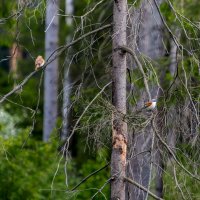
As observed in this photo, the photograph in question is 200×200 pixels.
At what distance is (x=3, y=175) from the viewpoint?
1425cm

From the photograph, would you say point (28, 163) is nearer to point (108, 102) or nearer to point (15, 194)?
point (15, 194)

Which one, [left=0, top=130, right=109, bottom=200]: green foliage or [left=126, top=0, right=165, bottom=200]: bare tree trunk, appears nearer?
[left=126, top=0, right=165, bottom=200]: bare tree trunk

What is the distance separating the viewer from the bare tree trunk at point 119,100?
786 cm

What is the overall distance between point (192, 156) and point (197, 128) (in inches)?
15.5

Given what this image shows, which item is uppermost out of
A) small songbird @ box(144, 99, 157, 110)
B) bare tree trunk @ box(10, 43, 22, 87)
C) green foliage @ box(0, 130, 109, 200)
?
bare tree trunk @ box(10, 43, 22, 87)

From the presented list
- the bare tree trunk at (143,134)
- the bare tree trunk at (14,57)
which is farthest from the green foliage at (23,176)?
the bare tree trunk at (143,134)

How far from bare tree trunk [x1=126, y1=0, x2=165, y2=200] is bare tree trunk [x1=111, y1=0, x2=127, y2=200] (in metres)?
0.09

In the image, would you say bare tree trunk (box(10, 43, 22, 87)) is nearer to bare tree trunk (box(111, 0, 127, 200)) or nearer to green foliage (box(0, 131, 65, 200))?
bare tree trunk (box(111, 0, 127, 200))

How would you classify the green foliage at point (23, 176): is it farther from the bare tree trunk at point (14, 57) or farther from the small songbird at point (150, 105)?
the small songbird at point (150, 105)

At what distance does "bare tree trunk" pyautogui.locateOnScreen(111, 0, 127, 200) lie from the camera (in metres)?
7.86

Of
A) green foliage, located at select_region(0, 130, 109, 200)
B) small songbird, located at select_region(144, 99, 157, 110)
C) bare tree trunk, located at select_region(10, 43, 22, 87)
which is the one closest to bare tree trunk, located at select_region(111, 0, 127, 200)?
small songbird, located at select_region(144, 99, 157, 110)

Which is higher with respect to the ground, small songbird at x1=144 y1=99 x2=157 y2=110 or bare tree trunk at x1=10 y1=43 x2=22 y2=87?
bare tree trunk at x1=10 y1=43 x2=22 y2=87

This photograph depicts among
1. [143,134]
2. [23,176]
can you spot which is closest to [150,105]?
[143,134]

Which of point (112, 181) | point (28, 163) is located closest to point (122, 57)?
point (112, 181)
